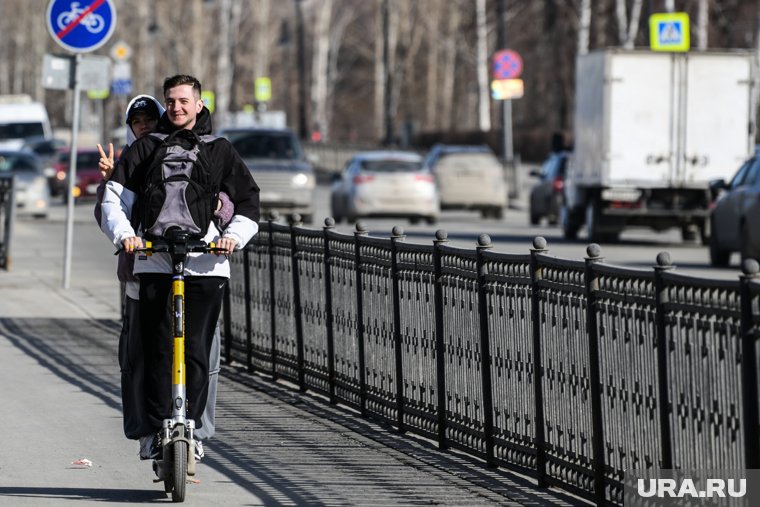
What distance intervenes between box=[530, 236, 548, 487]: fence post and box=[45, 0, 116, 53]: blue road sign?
10.6 m

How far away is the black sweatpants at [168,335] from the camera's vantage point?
319 inches

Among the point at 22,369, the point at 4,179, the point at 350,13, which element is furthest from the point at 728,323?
the point at 350,13

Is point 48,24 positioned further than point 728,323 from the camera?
Yes

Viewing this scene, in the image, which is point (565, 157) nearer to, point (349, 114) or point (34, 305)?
point (34, 305)

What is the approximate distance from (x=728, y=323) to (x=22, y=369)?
24.6 feet

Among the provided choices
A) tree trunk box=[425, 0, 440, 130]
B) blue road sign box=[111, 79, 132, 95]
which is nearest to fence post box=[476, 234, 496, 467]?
blue road sign box=[111, 79, 132, 95]

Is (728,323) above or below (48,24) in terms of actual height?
below

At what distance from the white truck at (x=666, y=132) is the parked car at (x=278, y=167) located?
6603 mm

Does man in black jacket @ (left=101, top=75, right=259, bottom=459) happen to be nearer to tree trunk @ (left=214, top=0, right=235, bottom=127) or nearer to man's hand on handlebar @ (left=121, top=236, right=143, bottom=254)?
man's hand on handlebar @ (left=121, top=236, right=143, bottom=254)

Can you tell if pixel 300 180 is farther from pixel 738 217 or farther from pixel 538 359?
pixel 538 359

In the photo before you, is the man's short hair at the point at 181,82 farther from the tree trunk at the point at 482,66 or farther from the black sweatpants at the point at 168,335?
the tree trunk at the point at 482,66

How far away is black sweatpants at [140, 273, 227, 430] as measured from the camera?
26.6ft

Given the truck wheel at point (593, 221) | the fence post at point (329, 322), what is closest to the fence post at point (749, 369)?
the fence post at point (329, 322)

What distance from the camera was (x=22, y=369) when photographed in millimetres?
13109
